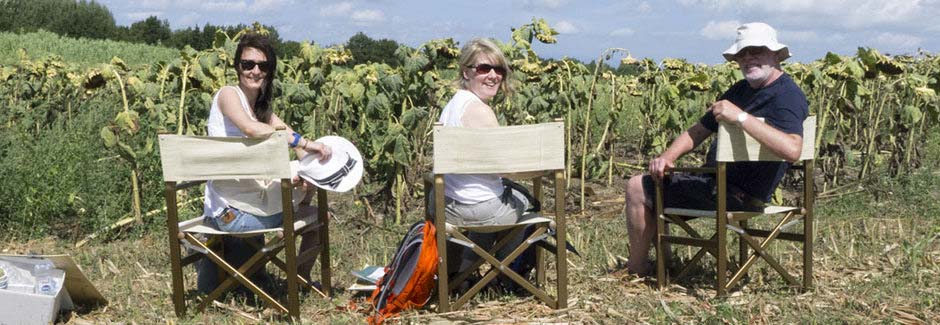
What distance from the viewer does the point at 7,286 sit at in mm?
4488

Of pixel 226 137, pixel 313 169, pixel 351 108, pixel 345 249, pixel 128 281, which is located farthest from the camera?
pixel 351 108

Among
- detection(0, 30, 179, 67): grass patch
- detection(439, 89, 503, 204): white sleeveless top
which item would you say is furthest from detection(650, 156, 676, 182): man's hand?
detection(0, 30, 179, 67): grass patch

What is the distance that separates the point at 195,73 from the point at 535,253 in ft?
10.3

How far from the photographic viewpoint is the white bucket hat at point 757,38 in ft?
15.5

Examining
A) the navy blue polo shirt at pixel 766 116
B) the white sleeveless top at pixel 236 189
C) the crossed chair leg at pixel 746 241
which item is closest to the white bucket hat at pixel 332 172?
the white sleeveless top at pixel 236 189

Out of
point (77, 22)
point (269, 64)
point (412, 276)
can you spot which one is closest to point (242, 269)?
point (412, 276)

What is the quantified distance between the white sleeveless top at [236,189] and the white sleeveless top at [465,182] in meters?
0.81

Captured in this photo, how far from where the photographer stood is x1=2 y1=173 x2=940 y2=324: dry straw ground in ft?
15.1

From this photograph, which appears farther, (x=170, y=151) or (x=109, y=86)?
(x=109, y=86)

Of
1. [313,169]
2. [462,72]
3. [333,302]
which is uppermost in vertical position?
[462,72]

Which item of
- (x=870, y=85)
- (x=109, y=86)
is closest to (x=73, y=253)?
(x=109, y=86)

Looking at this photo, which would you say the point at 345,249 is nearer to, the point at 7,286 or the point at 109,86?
the point at 7,286

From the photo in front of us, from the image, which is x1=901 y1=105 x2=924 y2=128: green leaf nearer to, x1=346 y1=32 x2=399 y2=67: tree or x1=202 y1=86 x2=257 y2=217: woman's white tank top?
x1=346 y1=32 x2=399 y2=67: tree

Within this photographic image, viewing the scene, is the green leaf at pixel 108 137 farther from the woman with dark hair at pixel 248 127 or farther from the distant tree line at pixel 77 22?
the distant tree line at pixel 77 22
